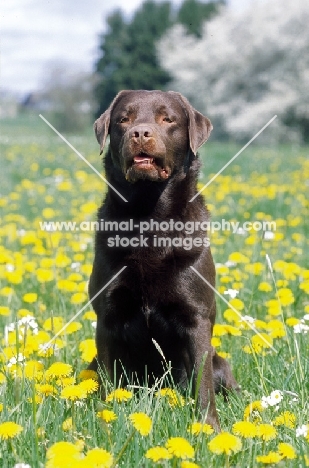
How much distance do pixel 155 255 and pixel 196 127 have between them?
662 millimetres

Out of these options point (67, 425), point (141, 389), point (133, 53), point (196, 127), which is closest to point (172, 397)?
point (141, 389)

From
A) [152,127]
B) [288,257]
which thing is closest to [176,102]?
[152,127]

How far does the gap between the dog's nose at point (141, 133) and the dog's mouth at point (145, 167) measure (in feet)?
0.22

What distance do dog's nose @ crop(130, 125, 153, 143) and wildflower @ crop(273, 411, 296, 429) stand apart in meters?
1.22

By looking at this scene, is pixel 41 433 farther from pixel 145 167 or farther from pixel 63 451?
pixel 145 167

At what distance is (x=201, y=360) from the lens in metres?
2.47

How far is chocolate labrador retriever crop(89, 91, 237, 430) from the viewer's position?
2.56 metres

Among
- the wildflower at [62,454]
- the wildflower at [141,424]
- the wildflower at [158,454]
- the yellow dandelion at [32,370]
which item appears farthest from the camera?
the yellow dandelion at [32,370]

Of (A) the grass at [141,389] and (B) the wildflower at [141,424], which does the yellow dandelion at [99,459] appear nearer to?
(A) the grass at [141,389]

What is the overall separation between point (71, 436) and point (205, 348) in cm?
82

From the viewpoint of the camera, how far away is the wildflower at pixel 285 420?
2.03 m

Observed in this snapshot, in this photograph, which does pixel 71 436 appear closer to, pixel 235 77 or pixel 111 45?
pixel 235 77

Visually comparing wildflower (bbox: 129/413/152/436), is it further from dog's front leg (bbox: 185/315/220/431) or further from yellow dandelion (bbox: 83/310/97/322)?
yellow dandelion (bbox: 83/310/97/322)

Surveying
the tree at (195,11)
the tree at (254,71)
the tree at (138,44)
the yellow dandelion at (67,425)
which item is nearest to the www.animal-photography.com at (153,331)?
the yellow dandelion at (67,425)
